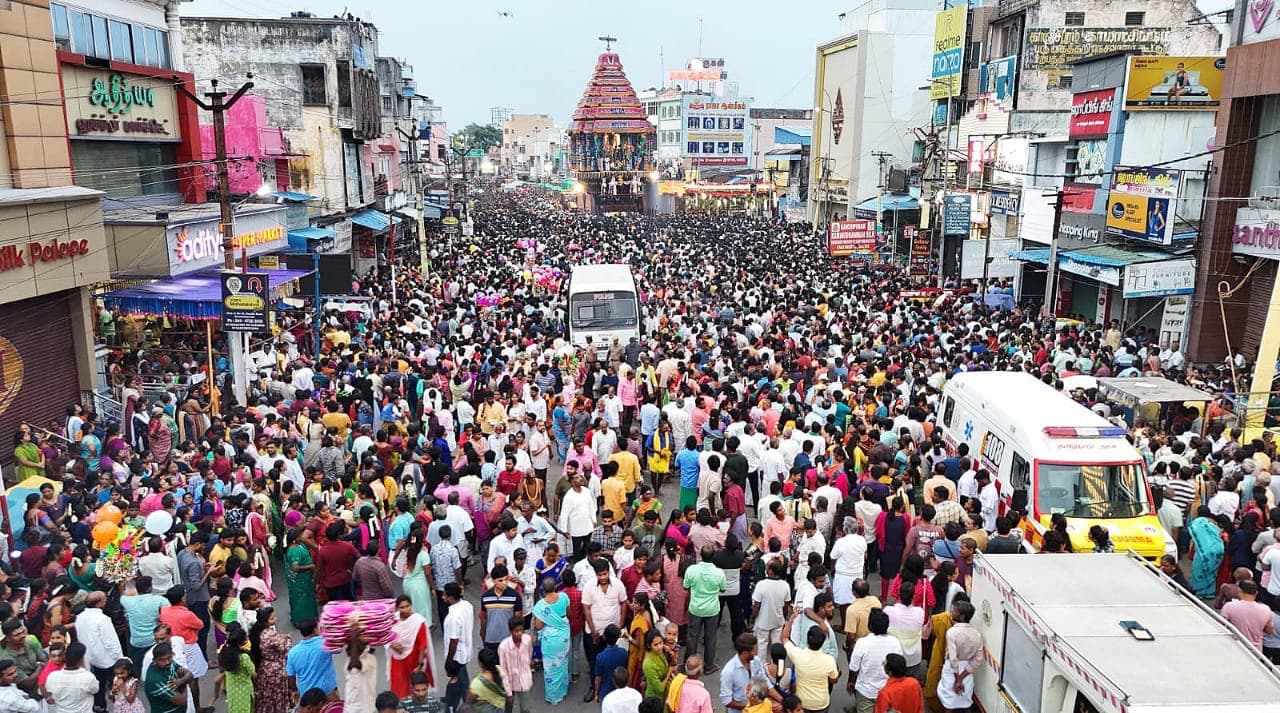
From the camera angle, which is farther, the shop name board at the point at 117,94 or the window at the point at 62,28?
the shop name board at the point at 117,94

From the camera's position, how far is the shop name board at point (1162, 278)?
65.5ft

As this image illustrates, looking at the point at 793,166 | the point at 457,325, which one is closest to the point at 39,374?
the point at 457,325

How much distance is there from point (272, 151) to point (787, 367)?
1817 centimetres

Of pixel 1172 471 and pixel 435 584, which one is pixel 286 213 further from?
pixel 1172 471

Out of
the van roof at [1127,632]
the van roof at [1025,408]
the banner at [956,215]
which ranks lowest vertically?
the van roof at [1127,632]

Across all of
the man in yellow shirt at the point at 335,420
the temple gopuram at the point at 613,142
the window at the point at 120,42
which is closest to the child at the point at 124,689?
the man in yellow shirt at the point at 335,420

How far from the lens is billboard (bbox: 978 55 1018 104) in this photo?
33.4 metres

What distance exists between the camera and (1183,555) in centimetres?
1079

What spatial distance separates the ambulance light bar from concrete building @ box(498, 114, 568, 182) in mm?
145051

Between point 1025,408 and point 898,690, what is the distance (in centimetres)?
479

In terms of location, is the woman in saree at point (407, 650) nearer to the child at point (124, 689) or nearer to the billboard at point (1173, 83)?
the child at point (124, 689)

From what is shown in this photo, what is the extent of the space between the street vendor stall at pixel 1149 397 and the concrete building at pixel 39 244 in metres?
15.8

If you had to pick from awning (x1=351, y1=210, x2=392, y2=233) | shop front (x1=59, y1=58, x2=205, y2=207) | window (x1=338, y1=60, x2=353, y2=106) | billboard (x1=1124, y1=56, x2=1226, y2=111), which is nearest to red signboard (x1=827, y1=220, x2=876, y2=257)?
billboard (x1=1124, y1=56, x2=1226, y2=111)

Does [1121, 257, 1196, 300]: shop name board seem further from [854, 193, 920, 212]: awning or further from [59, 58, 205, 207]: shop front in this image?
[59, 58, 205, 207]: shop front
